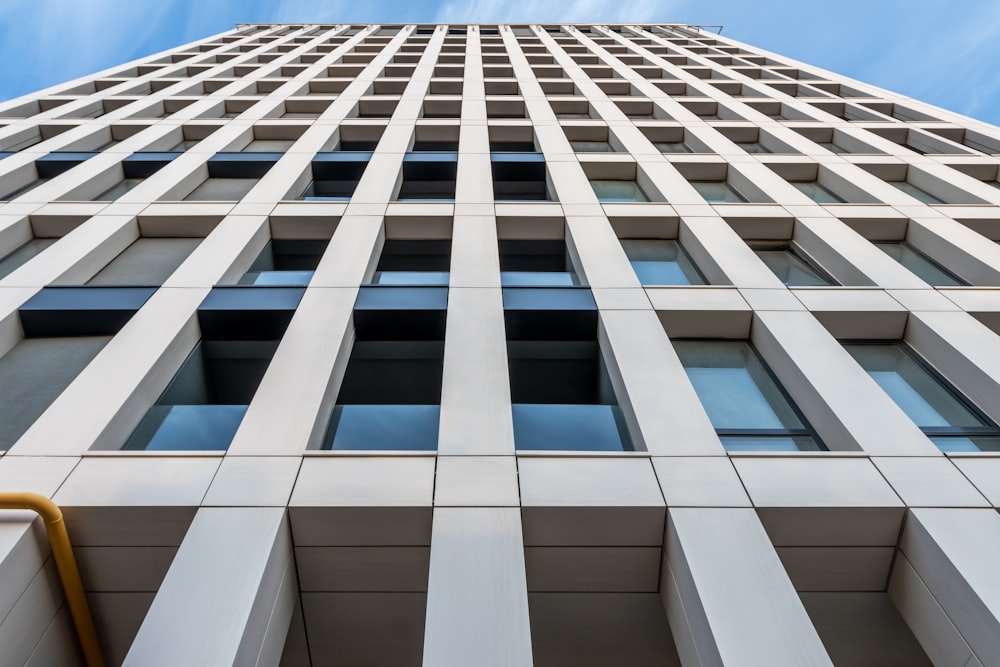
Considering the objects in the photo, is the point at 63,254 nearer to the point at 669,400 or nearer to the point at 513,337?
the point at 513,337

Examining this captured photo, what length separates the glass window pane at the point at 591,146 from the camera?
58.4 ft

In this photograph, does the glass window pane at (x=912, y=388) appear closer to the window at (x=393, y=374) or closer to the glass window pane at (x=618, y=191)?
the glass window pane at (x=618, y=191)

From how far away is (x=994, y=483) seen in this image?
21.8 feet

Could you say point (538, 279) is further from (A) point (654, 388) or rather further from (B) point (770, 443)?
(B) point (770, 443)

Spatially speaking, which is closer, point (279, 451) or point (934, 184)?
point (279, 451)

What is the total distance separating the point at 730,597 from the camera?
5.53m

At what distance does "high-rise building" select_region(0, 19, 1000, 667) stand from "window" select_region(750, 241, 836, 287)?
2.4 inches

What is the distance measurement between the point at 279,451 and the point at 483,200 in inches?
318

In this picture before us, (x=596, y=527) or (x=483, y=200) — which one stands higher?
(x=483, y=200)

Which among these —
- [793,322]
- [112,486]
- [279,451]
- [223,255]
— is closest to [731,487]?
[793,322]

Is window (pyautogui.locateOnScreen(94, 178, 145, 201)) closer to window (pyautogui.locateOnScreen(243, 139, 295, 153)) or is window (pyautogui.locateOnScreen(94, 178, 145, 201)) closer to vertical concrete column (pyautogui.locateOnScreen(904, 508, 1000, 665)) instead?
window (pyautogui.locateOnScreen(243, 139, 295, 153))

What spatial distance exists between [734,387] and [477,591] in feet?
18.1

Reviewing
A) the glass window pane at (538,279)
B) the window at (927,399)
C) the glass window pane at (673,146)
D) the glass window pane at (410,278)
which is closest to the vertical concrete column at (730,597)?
the window at (927,399)

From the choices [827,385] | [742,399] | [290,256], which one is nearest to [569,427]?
[742,399]
